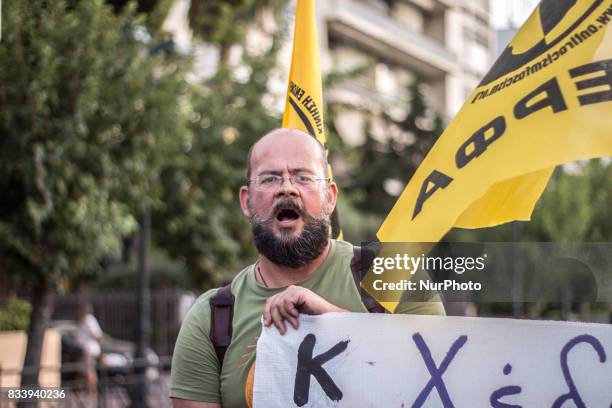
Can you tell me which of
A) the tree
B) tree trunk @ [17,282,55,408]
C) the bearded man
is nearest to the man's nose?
the bearded man

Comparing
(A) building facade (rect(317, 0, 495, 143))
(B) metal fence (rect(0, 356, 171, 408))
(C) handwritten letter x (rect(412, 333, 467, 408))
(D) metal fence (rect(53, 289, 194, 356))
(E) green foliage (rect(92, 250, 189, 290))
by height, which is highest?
(A) building facade (rect(317, 0, 495, 143))

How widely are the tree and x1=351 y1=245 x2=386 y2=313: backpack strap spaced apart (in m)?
7.39

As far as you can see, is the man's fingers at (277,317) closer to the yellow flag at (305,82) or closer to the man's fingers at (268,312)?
the man's fingers at (268,312)

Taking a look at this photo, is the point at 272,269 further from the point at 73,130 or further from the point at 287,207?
the point at 73,130

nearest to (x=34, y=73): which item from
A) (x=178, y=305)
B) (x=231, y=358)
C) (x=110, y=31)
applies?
(x=110, y=31)

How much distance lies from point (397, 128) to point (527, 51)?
30372 millimetres

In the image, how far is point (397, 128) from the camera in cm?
3331

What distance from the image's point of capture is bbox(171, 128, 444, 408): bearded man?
11.4 feet

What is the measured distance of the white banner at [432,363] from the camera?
317cm

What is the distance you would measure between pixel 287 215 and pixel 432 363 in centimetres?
66

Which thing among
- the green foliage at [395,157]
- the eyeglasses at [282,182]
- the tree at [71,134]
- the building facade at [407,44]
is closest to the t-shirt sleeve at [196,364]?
the eyeglasses at [282,182]

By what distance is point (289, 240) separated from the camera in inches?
136

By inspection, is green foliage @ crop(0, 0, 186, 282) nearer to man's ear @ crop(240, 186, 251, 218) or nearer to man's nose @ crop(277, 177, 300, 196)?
man's ear @ crop(240, 186, 251, 218)

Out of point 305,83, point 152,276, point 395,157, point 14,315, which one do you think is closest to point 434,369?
point 305,83
